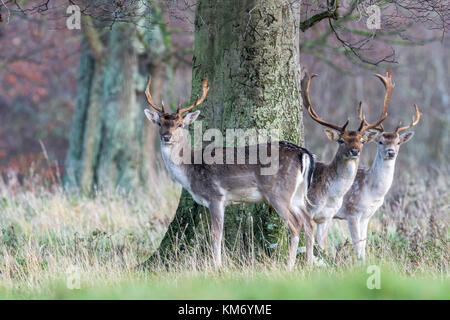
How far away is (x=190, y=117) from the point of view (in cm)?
736

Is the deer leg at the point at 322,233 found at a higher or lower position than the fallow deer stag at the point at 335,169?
lower

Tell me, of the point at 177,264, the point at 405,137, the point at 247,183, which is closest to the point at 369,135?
the point at 405,137

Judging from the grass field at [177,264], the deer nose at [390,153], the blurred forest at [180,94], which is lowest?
the grass field at [177,264]

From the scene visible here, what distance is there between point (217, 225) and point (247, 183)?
1.63ft

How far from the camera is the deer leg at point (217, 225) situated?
22.6 feet

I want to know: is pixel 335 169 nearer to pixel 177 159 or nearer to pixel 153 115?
pixel 177 159

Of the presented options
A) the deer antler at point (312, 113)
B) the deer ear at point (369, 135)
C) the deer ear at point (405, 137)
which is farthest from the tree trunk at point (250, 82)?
the deer ear at point (405, 137)

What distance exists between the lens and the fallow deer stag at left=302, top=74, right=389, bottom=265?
727 cm

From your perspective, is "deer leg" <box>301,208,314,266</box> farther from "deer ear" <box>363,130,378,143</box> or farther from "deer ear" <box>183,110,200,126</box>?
"deer ear" <box>183,110,200,126</box>

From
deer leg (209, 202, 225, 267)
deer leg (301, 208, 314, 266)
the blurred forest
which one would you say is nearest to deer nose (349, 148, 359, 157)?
deer leg (301, 208, 314, 266)

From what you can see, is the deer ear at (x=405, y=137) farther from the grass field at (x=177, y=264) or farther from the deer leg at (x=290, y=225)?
the deer leg at (x=290, y=225)

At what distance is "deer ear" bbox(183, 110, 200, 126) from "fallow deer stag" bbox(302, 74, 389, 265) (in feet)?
3.73

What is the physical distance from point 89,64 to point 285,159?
8718 mm

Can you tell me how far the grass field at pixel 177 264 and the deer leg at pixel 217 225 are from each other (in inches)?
6.8
